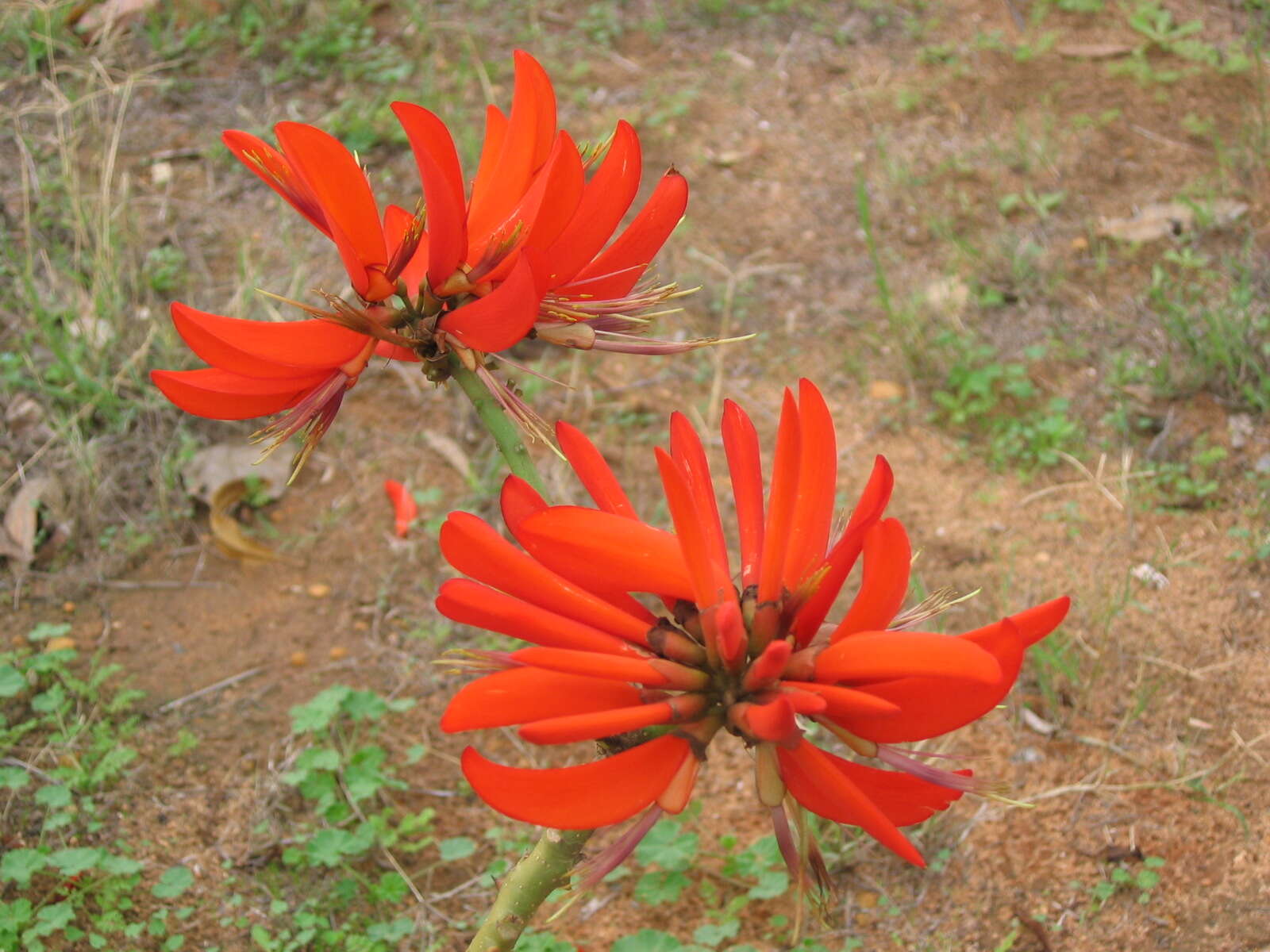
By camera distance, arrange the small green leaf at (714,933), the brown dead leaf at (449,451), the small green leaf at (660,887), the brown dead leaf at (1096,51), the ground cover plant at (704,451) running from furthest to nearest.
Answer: the brown dead leaf at (1096,51)
the brown dead leaf at (449,451)
the ground cover plant at (704,451)
the small green leaf at (660,887)
the small green leaf at (714,933)

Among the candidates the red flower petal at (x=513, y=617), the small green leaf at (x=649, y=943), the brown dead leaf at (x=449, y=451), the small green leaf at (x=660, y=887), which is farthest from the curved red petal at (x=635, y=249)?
the brown dead leaf at (x=449, y=451)

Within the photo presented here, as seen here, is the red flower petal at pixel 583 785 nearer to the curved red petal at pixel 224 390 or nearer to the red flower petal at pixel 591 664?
the red flower petal at pixel 591 664

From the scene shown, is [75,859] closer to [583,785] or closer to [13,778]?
[13,778]

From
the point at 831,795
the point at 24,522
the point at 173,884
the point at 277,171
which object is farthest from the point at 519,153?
the point at 24,522

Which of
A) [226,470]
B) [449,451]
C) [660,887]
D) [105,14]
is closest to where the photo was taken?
[660,887]

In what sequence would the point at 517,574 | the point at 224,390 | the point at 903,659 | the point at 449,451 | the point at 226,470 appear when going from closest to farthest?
1. the point at 903,659
2. the point at 517,574
3. the point at 224,390
4. the point at 226,470
5. the point at 449,451

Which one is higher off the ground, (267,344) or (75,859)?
(267,344)

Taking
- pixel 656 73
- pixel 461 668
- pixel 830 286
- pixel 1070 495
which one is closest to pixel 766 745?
pixel 461 668
